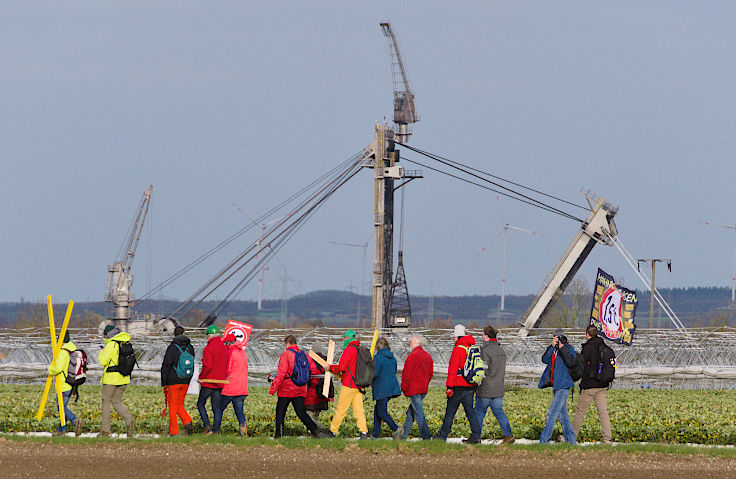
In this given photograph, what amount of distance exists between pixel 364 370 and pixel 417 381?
100 cm

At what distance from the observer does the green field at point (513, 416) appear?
20781 millimetres

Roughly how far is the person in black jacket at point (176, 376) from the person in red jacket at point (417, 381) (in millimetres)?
3953

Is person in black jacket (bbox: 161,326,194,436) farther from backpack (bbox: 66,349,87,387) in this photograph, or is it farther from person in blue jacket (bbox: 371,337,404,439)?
person in blue jacket (bbox: 371,337,404,439)

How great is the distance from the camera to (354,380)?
1914 centimetres

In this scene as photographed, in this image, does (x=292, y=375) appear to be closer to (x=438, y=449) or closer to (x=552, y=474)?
(x=438, y=449)

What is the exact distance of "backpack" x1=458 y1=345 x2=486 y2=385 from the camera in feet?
60.7

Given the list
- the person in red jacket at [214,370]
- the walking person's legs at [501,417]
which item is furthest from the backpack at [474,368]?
the person in red jacket at [214,370]

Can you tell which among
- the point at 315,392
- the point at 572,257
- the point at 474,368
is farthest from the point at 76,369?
the point at 572,257

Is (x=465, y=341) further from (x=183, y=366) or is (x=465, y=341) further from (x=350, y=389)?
(x=183, y=366)

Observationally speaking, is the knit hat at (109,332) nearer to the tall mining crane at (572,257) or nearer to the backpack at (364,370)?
the backpack at (364,370)

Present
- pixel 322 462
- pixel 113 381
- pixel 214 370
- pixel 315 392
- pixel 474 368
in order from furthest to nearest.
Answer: pixel 315 392 < pixel 214 370 < pixel 113 381 < pixel 474 368 < pixel 322 462

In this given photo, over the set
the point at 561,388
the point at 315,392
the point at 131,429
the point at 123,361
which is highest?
the point at 123,361

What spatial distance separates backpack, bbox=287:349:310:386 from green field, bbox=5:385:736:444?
2.01 m

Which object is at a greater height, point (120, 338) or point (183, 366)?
point (120, 338)
